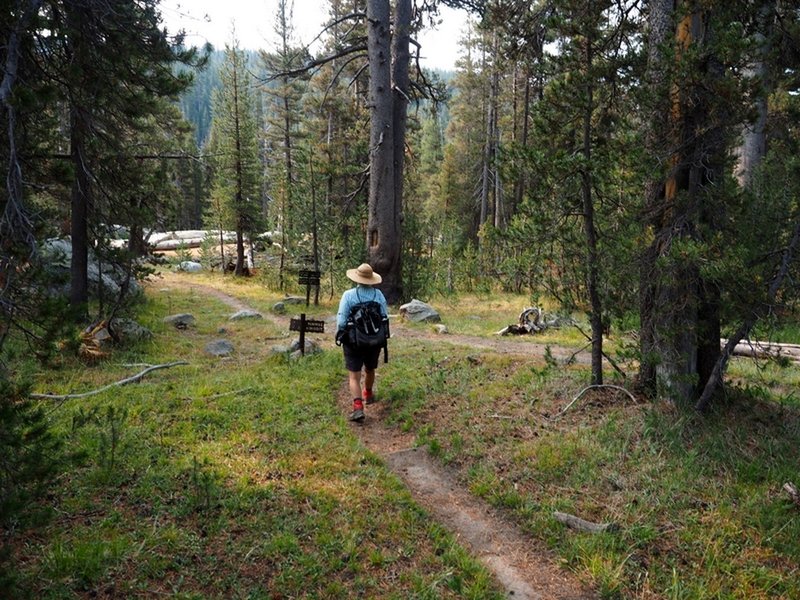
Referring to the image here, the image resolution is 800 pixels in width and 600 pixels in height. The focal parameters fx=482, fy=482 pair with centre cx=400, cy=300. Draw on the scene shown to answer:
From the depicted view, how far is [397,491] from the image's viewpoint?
16.2ft

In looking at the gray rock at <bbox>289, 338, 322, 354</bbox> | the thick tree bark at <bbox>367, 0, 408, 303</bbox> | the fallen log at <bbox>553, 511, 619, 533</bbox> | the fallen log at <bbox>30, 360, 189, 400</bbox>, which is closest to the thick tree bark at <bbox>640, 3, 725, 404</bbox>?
the fallen log at <bbox>553, 511, 619, 533</bbox>

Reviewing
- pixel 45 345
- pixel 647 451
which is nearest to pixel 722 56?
pixel 647 451

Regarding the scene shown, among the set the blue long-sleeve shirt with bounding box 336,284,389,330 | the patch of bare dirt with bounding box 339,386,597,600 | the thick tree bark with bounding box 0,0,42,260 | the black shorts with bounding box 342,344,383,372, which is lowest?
the patch of bare dirt with bounding box 339,386,597,600

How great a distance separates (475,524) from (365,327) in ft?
10.6

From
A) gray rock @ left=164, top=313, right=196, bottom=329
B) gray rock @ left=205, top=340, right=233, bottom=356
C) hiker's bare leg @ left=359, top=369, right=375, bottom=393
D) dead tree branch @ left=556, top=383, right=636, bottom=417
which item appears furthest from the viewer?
gray rock @ left=164, top=313, right=196, bottom=329

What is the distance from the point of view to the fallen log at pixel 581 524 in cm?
421

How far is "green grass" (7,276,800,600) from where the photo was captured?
11.8 ft

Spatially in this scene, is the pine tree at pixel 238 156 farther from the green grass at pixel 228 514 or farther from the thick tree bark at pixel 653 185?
the thick tree bark at pixel 653 185

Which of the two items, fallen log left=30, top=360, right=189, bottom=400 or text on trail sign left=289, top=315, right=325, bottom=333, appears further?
text on trail sign left=289, top=315, right=325, bottom=333

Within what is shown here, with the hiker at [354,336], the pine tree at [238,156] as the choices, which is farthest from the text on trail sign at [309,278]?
the pine tree at [238,156]

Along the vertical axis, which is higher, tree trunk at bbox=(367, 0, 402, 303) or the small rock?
tree trunk at bbox=(367, 0, 402, 303)

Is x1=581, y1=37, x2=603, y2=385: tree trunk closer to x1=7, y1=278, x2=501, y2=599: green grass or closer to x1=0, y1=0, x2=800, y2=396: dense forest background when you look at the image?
x1=0, y1=0, x2=800, y2=396: dense forest background

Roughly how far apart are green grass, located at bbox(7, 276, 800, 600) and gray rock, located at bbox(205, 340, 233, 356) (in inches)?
96.9

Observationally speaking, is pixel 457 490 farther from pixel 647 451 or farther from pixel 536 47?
pixel 536 47
